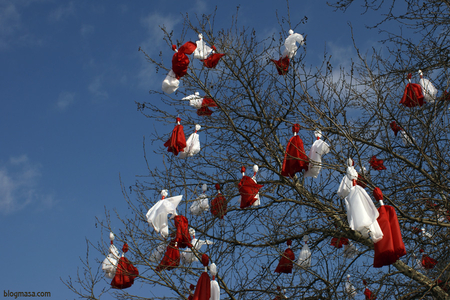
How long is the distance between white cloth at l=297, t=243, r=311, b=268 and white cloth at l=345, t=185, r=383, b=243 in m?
2.39

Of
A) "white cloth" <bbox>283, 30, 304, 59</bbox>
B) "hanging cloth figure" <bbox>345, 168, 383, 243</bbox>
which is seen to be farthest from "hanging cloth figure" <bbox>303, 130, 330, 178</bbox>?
"white cloth" <bbox>283, 30, 304, 59</bbox>

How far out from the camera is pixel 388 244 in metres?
3.29

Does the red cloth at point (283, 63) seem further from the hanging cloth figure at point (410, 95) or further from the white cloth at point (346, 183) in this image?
the white cloth at point (346, 183)

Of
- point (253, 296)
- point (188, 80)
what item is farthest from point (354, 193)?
point (188, 80)

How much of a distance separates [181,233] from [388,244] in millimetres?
2495

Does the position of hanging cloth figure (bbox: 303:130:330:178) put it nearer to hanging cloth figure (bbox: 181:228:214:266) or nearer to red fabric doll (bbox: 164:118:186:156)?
hanging cloth figure (bbox: 181:228:214:266)

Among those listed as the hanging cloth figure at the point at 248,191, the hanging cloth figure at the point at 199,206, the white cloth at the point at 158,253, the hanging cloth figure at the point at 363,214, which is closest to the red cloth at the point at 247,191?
the hanging cloth figure at the point at 248,191

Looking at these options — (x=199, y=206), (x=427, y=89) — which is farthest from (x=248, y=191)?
(x=427, y=89)

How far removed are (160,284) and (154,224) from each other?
0.87 m

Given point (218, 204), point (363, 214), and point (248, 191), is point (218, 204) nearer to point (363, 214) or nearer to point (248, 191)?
point (248, 191)

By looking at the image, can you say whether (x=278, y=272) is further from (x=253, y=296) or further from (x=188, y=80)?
(x=188, y=80)

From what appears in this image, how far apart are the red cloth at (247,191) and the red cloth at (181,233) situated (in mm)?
949

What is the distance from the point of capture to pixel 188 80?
6551 millimetres

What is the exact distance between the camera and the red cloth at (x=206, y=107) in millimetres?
6379
